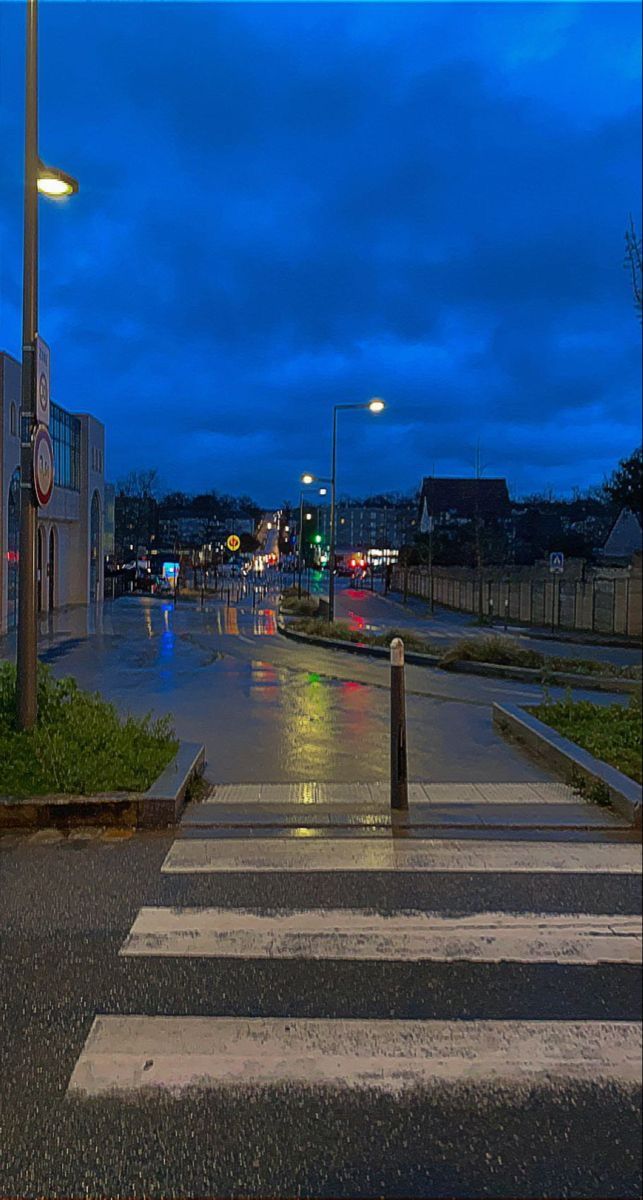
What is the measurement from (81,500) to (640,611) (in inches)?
894

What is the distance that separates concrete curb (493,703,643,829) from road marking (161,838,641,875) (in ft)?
2.25

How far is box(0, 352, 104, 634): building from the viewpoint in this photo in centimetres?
2622

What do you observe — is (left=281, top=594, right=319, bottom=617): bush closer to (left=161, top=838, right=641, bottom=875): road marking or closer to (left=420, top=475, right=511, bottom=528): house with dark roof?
(left=161, top=838, right=641, bottom=875): road marking

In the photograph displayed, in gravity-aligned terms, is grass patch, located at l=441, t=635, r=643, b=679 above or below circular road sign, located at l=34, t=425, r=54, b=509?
below

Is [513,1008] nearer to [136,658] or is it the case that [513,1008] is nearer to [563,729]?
[563,729]

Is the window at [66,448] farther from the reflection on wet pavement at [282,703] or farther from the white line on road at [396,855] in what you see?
→ the white line on road at [396,855]

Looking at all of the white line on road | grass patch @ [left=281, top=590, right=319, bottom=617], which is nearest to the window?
grass patch @ [left=281, top=590, right=319, bottom=617]

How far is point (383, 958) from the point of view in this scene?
4.04m

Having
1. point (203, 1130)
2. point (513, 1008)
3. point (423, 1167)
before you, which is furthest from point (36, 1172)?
point (513, 1008)

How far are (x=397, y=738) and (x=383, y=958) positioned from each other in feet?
8.78

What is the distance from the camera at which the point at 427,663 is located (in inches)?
696

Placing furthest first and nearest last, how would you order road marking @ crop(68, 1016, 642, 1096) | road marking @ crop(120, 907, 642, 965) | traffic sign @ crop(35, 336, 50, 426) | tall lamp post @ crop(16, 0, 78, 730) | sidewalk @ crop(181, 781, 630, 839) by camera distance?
traffic sign @ crop(35, 336, 50, 426), tall lamp post @ crop(16, 0, 78, 730), sidewalk @ crop(181, 781, 630, 839), road marking @ crop(120, 907, 642, 965), road marking @ crop(68, 1016, 642, 1096)

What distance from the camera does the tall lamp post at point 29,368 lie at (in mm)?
7363

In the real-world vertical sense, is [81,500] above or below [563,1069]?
above
